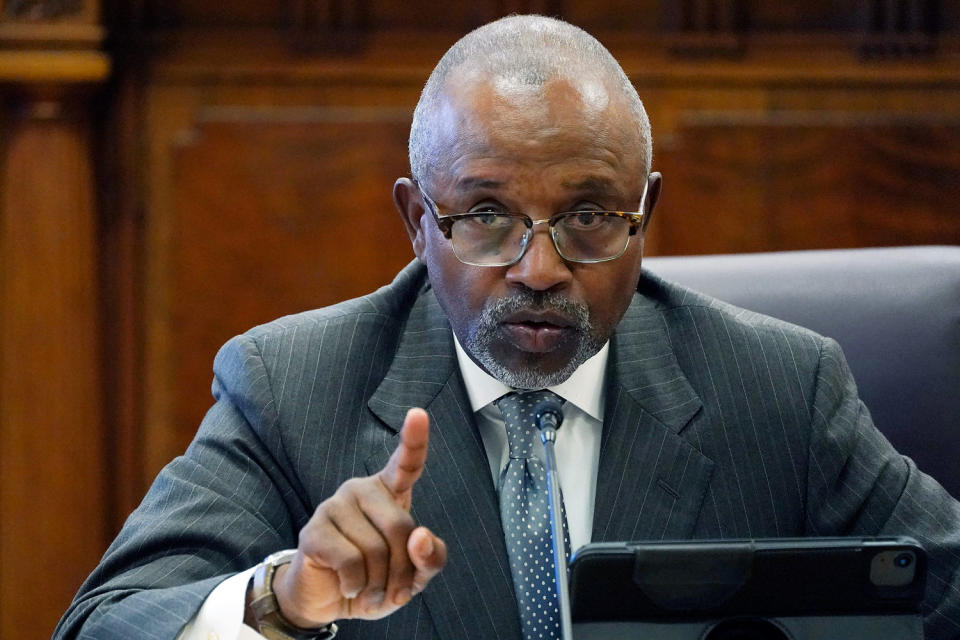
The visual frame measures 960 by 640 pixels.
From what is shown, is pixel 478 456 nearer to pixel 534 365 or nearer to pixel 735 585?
pixel 534 365

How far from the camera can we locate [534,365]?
146 cm

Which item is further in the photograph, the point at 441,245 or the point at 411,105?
the point at 411,105

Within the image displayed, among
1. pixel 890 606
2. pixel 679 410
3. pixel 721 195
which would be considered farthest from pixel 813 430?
pixel 721 195

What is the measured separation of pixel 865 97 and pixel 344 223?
126cm

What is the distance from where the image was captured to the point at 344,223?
2.79 metres

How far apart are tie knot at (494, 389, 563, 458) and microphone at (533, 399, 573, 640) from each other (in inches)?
8.7

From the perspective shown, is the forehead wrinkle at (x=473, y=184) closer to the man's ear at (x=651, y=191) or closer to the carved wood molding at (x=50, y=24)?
the man's ear at (x=651, y=191)

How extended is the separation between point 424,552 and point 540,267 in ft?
1.32

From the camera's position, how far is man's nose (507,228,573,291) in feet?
4.58

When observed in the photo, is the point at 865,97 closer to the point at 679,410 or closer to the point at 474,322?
the point at 679,410

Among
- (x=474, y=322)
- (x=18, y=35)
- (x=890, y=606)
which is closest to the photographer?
(x=890, y=606)

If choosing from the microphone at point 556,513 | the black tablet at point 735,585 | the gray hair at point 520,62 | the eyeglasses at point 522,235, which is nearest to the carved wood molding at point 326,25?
the gray hair at point 520,62

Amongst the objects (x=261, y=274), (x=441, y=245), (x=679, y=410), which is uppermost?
(x=441, y=245)

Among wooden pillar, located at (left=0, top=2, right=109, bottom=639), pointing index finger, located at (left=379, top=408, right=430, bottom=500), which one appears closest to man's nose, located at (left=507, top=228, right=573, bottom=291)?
pointing index finger, located at (left=379, top=408, right=430, bottom=500)
